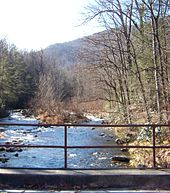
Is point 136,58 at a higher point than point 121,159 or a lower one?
higher

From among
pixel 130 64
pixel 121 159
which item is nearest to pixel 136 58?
pixel 130 64

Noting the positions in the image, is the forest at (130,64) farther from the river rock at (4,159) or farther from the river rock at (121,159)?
the river rock at (4,159)

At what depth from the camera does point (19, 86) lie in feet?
224

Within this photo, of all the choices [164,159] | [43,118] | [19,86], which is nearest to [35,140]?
[164,159]

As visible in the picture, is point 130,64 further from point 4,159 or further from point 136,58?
point 4,159

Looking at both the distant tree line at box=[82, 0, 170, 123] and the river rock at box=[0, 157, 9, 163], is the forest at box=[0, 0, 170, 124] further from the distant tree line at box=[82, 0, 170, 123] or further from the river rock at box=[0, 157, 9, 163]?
the river rock at box=[0, 157, 9, 163]

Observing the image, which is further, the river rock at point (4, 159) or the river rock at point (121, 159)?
the river rock at point (4, 159)

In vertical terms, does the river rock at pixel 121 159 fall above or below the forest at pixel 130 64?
below

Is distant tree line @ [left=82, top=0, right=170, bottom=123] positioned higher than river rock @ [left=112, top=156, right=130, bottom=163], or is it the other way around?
distant tree line @ [left=82, top=0, right=170, bottom=123]

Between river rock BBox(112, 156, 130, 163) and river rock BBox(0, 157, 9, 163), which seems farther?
river rock BBox(0, 157, 9, 163)

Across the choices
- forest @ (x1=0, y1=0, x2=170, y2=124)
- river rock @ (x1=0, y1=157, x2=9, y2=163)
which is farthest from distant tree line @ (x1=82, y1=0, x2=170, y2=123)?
river rock @ (x1=0, y1=157, x2=9, y2=163)

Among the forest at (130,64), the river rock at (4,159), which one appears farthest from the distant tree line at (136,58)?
the river rock at (4,159)

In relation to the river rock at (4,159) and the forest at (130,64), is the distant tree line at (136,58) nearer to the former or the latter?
the forest at (130,64)

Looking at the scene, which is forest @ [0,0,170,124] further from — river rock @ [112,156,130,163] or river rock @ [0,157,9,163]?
river rock @ [0,157,9,163]
